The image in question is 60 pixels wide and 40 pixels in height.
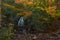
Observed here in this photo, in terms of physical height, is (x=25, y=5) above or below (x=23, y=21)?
above

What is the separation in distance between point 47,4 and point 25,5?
54cm

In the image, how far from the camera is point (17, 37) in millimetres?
5629

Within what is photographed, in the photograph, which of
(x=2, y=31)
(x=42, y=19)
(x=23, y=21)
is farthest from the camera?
(x=23, y=21)

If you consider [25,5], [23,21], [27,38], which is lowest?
[27,38]

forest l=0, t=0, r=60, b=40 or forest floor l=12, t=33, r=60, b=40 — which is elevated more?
forest l=0, t=0, r=60, b=40


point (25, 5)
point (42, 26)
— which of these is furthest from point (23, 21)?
point (25, 5)

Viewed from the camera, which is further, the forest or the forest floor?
the forest floor

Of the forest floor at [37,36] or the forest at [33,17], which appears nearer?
the forest at [33,17]

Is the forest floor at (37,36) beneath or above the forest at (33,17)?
beneath

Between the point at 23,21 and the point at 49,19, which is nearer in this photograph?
the point at 49,19

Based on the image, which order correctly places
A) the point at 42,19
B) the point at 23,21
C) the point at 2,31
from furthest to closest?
the point at 23,21 < the point at 42,19 < the point at 2,31

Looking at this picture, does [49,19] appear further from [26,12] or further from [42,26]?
[26,12]

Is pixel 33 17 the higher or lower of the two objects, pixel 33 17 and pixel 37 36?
the higher

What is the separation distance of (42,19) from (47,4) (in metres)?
0.42
